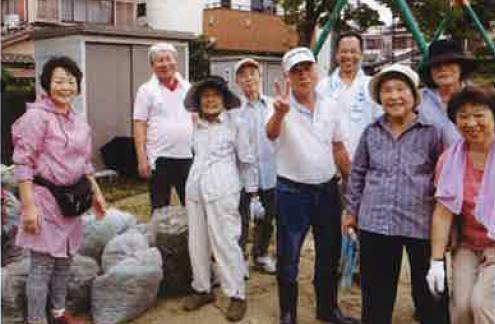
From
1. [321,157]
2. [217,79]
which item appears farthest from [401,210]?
[217,79]

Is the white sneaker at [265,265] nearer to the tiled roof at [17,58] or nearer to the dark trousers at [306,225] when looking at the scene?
the dark trousers at [306,225]

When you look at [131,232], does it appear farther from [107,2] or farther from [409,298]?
[107,2]

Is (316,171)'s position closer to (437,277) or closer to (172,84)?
(437,277)

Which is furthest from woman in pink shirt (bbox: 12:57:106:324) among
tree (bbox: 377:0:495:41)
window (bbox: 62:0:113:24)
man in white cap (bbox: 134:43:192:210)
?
window (bbox: 62:0:113:24)

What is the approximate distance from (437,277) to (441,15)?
8564 mm

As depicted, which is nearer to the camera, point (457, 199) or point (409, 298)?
point (457, 199)

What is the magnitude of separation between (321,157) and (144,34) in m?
6.65

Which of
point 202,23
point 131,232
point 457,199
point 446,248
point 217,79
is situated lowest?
point 131,232

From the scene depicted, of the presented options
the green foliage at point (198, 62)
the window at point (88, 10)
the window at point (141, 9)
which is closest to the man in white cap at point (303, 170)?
the green foliage at point (198, 62)

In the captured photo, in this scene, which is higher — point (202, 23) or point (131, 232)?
point (202, 23)

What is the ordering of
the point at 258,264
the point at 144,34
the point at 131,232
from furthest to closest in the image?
the point at 144,34 < the point at 258,264 < the point at 131,232

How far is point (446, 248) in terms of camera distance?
2658mm

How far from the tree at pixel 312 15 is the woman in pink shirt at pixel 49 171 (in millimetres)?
9186

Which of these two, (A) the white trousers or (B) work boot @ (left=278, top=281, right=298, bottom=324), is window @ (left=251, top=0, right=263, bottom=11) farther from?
(B) work boot @ (left=278, top=281, right=298, bottom=324)
